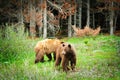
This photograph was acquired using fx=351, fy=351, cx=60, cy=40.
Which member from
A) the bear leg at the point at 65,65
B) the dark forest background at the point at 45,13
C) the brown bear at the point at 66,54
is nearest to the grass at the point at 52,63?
the bear leg at the point at 65,65

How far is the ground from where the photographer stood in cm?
988

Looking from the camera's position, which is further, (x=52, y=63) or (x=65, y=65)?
(x=52, y=63)

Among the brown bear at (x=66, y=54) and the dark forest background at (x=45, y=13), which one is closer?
the brown bear at (x=66, y=54)

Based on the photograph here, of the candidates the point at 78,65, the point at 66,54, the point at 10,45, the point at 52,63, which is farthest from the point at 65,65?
the point at 10,45

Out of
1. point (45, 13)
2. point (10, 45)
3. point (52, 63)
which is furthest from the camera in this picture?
point (45, 13)

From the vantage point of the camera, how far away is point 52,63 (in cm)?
1545

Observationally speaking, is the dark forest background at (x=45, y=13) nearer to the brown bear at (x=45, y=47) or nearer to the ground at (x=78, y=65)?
the ground at (x=78, y=65)

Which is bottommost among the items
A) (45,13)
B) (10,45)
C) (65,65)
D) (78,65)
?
(78,65)

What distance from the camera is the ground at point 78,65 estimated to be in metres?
9.88

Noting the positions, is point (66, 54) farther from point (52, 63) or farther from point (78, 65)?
point (52, 63)

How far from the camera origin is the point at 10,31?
1712 cm

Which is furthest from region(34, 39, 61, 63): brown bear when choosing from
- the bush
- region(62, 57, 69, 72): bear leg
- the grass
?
region(62, 57, 69, 72): bear leg

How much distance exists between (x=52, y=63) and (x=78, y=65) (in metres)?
1.20

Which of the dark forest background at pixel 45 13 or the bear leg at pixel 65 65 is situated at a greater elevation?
the dark forest background at pixel 45 13
